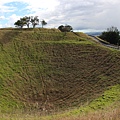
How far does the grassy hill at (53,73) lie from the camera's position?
25.2 meters

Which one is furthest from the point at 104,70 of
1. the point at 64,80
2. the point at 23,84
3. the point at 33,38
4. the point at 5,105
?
the point at 33,38

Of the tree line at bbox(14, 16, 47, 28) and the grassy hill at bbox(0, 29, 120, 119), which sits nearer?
the grassy hill at bbox(0, 29, 120, 119)

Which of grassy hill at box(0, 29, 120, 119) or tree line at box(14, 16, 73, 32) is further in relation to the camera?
tree line at box(14, 16, 73, 32)

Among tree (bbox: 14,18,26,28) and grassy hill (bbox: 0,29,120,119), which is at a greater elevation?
tree (bbox: 14,18,26,28)

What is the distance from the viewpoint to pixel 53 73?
32562 mm

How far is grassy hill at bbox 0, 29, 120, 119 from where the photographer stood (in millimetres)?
A: 25156

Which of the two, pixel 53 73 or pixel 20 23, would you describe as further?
pixel 20 23

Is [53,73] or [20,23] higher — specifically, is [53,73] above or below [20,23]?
below

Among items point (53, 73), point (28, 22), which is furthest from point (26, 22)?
point (53, 73)

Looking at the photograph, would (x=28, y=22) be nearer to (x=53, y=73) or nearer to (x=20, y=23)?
(x=20, y=23)

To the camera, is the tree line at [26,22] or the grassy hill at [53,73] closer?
the grassy hill at [53,73]

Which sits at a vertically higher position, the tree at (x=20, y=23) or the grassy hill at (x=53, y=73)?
the tree at (x=20, y=23)

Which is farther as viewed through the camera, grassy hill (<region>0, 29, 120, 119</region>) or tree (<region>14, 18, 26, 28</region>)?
tree (<region>14, 18, 26, 28</region>)

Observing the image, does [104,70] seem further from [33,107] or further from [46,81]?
[33,107]
